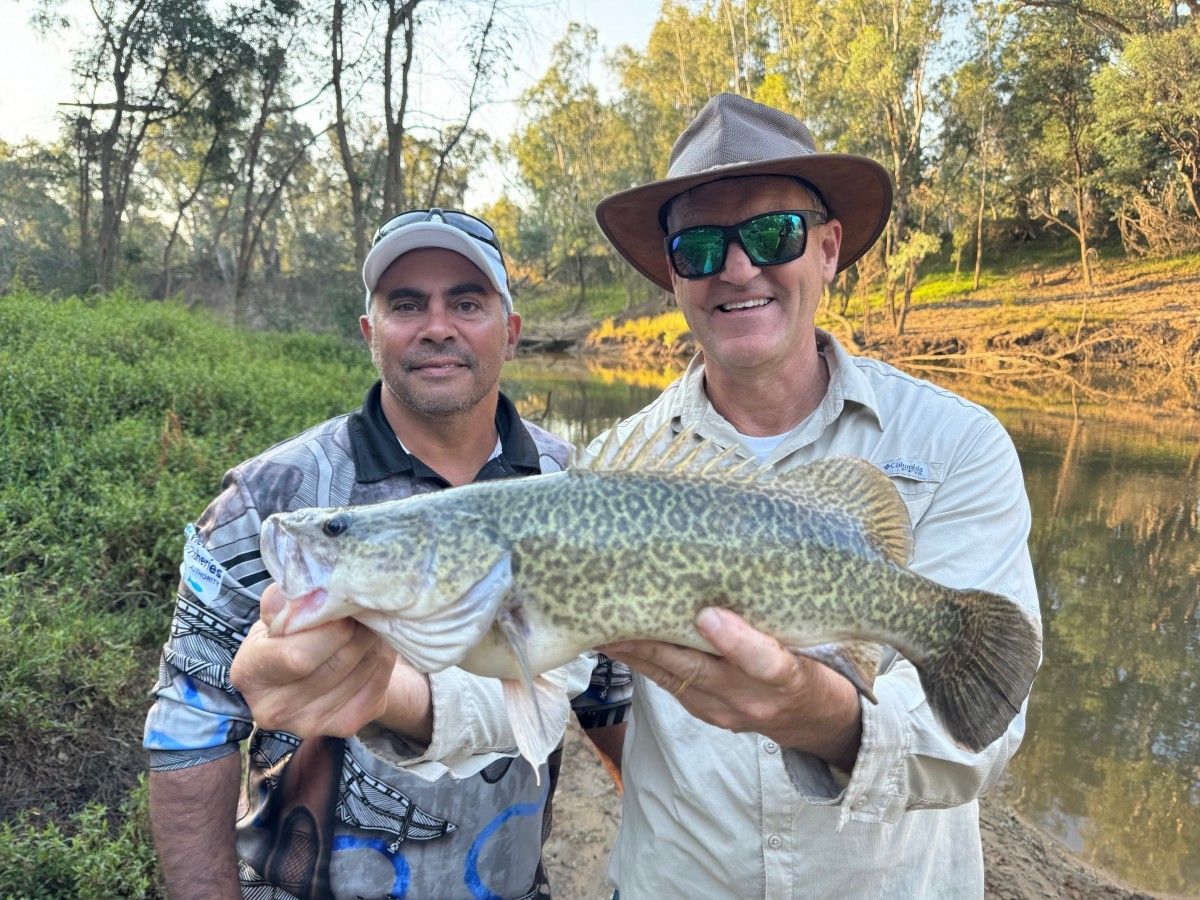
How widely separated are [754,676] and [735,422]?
117cm

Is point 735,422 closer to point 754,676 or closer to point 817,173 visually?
point 817,173

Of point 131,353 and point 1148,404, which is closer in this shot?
point 131,353

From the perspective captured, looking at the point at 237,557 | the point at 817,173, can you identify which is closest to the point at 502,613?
the point at 237,557

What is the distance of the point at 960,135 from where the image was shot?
98.1 ft

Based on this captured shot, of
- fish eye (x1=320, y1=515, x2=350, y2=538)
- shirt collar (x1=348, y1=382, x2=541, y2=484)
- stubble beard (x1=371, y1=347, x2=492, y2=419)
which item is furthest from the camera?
stubble beard (x1=371, y1=347, x2=492, y2=419)

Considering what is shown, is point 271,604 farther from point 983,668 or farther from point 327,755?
point 983,668

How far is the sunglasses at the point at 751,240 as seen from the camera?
8.55 ft

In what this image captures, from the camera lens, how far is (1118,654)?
6844 millimetres

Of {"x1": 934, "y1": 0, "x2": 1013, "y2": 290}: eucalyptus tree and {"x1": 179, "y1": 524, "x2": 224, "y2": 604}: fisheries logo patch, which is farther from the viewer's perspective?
{"x1": 934, "y1": 0, "x2": 1013, "y2": 290}: eucalyptus tree

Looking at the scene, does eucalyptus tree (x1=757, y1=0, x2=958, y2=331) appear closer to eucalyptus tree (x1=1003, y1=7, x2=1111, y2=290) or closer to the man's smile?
eucalyptus tree (x1=1003, y1=7, x2=1111, y2=290)

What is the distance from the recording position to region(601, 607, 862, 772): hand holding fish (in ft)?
5.73

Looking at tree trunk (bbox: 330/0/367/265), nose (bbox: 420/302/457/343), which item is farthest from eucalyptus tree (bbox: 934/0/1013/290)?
nose (bbox: 420/302/457/343)

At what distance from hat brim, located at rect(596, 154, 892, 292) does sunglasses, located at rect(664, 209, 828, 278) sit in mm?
167

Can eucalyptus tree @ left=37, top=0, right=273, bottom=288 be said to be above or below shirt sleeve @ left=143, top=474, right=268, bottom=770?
above
